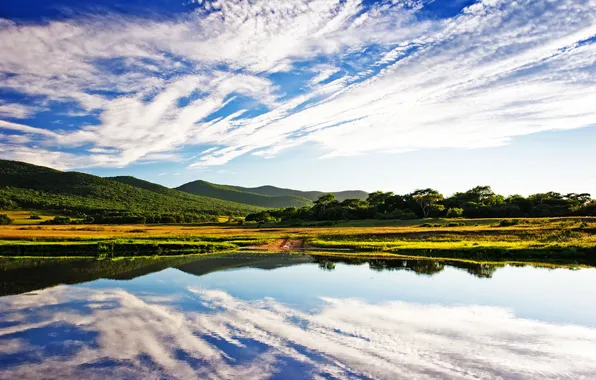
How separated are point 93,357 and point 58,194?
190796 mm

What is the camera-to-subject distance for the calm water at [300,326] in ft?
45.8

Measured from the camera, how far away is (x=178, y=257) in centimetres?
5094

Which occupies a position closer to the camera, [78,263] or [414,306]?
[414,306]

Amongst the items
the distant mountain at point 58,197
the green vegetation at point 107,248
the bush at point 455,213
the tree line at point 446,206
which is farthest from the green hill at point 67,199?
the bush at point 455,213

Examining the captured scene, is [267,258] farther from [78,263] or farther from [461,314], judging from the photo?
[461,314]

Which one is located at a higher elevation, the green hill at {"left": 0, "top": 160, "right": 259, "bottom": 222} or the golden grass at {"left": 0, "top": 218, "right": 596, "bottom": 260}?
the green hill at {"left": 0, "top": 160, "right": 259, "bottom": 222}

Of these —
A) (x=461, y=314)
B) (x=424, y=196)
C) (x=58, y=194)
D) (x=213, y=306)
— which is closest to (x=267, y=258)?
(x=213, y=306)

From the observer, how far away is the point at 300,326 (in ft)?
61.9

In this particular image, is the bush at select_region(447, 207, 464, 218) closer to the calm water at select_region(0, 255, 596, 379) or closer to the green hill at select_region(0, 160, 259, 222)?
the calm water at select_region(0, 255, 596, 379)

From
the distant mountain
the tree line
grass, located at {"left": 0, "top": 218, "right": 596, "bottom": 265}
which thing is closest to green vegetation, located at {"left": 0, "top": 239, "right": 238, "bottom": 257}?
grass, located at {"left": 0, "top": 218, "right": 596, "bottom": 265}

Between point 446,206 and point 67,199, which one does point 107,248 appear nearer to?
point 446,206

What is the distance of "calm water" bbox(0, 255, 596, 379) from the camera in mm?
13953

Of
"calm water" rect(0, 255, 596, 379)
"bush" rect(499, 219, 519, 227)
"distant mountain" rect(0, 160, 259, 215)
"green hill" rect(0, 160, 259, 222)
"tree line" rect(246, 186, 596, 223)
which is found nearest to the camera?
"calm water" rect(0, 255, 596, 379)

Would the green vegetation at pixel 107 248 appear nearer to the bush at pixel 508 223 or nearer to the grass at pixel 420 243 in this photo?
the grass at pixel 420 243
